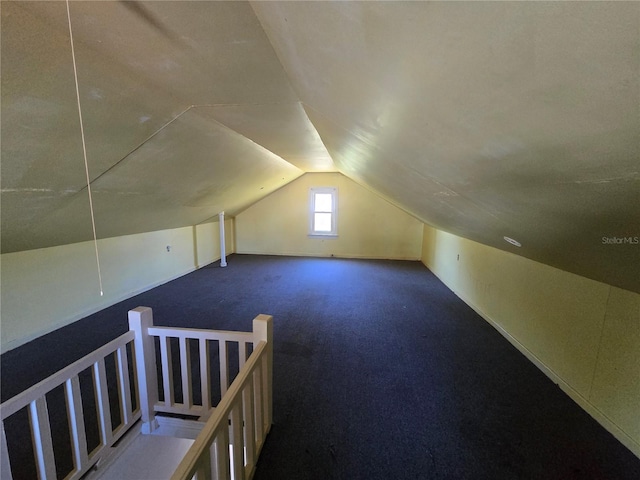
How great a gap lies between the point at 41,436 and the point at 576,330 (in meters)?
2.97

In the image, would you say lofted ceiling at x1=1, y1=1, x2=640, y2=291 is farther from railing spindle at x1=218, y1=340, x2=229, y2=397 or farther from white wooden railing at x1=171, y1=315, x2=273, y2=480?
railing spindle at x1=218, y1=340, x2=229, y2=397

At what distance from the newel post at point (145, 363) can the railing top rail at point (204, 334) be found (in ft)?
0.18

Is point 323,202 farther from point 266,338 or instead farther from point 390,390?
point 266,338

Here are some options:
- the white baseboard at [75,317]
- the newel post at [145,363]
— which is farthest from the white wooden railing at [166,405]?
the white baseboard at [75,317]

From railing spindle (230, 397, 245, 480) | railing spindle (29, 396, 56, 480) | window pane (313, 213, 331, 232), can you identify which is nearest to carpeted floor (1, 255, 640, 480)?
railing spindle (230, 397, 245, 480)

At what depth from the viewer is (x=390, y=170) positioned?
215 centimetres

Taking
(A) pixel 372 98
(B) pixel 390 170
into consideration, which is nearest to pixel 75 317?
(B) pixel 390 170

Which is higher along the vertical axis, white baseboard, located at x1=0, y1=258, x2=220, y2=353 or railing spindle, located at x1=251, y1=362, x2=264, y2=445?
railing spindle, located at x1=251, y1=362, x2=264, y2=445

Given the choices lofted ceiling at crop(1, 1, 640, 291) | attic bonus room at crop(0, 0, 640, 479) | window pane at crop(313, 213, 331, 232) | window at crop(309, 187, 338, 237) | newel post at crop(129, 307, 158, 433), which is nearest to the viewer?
lofted ceiling at crop(1, 1, 640, 291)

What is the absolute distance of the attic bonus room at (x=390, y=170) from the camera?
601mm

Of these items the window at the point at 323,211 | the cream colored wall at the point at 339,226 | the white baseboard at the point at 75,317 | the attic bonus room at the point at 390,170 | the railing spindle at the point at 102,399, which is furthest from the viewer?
the window at the point at 323,211

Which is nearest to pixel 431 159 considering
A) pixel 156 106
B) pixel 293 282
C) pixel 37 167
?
pixel 156 106

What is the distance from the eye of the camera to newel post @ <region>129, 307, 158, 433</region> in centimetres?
157

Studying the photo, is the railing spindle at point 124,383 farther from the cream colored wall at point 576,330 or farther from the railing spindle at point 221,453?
the cream colored wall at point 576,330
